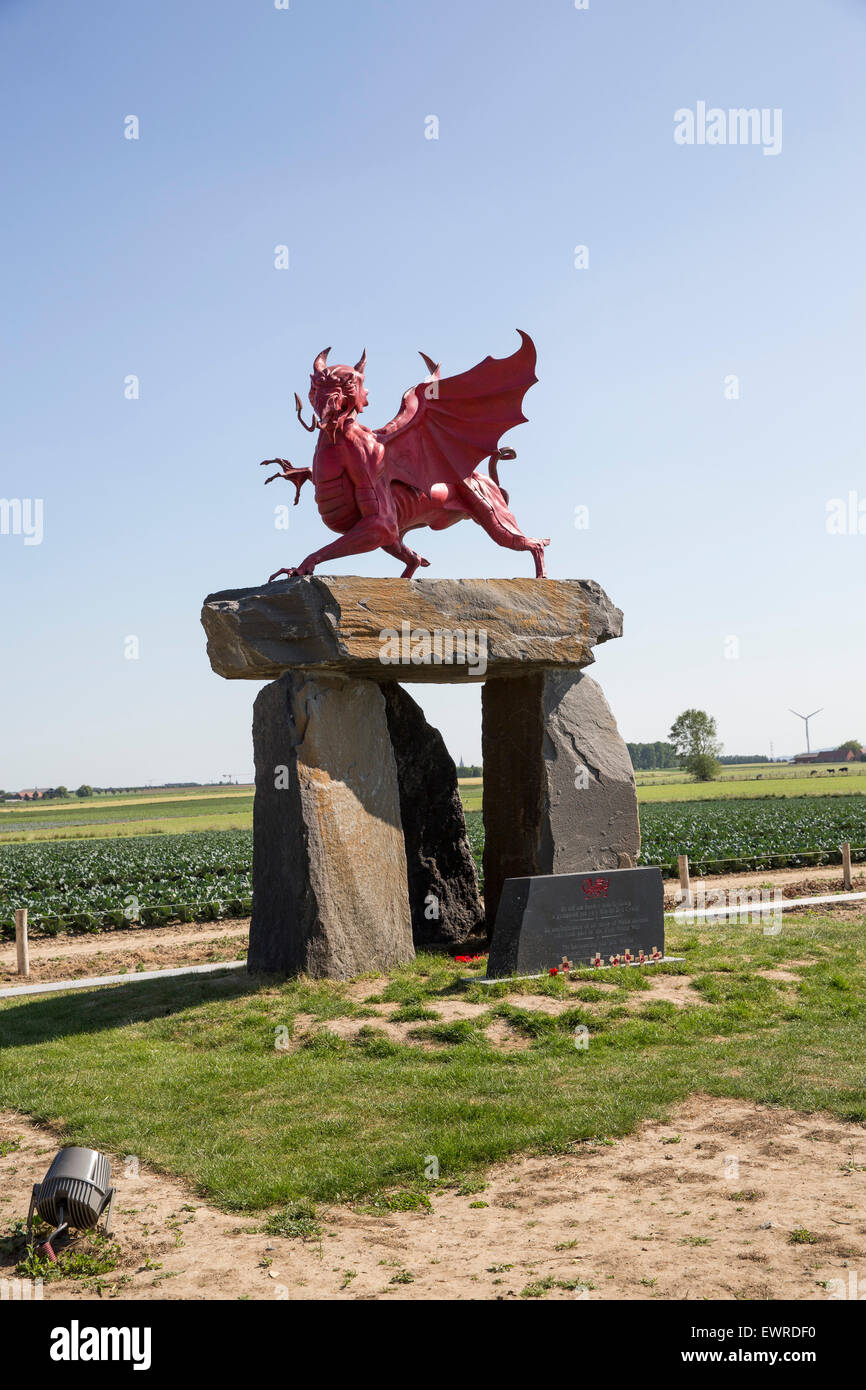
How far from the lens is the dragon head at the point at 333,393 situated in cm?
977

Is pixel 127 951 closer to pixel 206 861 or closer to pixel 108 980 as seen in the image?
pixel 108 980

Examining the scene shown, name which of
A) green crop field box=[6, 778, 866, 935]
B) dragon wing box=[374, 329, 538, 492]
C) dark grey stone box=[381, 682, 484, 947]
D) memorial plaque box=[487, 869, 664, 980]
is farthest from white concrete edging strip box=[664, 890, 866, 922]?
dragon wing box=[374, 329, 538, 492]

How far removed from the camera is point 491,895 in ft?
38.3

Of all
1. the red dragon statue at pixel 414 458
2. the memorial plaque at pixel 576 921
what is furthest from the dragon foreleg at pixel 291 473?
the memorial plaque at pixel 576 921

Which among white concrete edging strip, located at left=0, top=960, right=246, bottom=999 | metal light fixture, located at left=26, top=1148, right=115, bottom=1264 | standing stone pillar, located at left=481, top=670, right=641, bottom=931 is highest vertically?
standing stone pillar, located at left=481, top=670, right=641, bottom=931

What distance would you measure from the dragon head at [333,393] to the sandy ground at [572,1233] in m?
6.27

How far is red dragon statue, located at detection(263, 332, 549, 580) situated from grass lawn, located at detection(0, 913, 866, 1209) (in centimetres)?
395

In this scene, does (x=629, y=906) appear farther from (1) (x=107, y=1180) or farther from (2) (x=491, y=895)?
(1) (x=107, y=1180)

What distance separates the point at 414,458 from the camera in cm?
1070

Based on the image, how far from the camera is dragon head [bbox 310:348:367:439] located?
9.77 m

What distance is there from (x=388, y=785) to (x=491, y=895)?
7.30ft

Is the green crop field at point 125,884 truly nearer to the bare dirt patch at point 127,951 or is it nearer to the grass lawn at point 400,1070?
the bare dirt patch at point 127,951

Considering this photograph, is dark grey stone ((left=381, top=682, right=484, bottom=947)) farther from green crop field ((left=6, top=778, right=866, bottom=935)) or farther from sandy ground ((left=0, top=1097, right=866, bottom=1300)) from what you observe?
sandy ground ((left=0, top=1097, right=866, bottom=1300))
